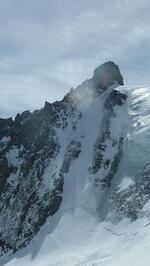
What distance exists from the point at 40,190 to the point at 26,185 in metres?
5.79

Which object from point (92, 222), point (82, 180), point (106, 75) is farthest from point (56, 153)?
point (92, 222)

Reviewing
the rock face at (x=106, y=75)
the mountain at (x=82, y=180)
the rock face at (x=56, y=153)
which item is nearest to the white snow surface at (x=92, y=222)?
the mountain at (x=82, y=180)

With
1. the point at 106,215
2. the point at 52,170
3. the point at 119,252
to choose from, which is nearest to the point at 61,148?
the point at 52,170

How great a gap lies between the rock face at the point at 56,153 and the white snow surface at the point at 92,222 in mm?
487

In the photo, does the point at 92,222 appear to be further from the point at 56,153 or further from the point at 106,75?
the point at 106,75

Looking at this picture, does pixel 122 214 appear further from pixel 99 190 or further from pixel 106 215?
pixel 99 190

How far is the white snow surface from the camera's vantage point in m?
58.2

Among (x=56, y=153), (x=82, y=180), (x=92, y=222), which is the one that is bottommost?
(x=92, y=222)

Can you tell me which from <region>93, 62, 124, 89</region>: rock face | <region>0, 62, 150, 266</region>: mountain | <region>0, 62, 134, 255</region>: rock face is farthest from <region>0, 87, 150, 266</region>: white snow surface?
<region>93, 62, 124, 89</region>: rock face

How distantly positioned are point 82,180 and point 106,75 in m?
28.4

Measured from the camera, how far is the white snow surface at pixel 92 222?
5819cm

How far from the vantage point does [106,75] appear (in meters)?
100

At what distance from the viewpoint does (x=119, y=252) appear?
55.3 meters

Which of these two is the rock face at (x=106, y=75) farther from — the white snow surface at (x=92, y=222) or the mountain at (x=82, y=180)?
the white snow surface at (x=92, y=222)
